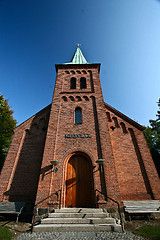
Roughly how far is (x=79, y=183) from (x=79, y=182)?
6 centimetres

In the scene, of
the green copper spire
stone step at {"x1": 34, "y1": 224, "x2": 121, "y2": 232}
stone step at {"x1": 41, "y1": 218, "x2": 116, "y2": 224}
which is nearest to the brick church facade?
stone step at {"x1": 41, "y1": 218, "x2": 116, "y2": 224}

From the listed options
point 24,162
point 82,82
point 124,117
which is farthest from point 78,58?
point 24,162

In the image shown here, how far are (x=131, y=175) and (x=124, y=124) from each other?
14.0 feet

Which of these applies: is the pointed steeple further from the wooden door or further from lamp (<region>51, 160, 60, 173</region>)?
lamp (<region>51, 160, 60, 173</region>)

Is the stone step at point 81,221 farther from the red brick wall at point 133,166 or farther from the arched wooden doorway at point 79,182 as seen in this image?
the red brick wall at point 133,166

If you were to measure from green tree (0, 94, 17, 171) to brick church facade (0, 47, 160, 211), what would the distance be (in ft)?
25.3

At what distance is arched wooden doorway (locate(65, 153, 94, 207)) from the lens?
7000mm

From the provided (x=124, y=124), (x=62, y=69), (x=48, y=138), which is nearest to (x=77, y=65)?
(x=62, y=69)

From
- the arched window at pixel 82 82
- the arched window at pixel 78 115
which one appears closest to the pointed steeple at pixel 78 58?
the arched window at pixel 82 82

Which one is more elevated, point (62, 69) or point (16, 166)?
point (62, 69)

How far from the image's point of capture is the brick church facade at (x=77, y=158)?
706cm

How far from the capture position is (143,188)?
811cm

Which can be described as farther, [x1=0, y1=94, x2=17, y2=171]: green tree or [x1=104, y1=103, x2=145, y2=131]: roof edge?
[x1=0, y1=94, x2=17, y2=171]: green tree

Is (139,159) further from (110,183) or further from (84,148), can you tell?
(84,148)
